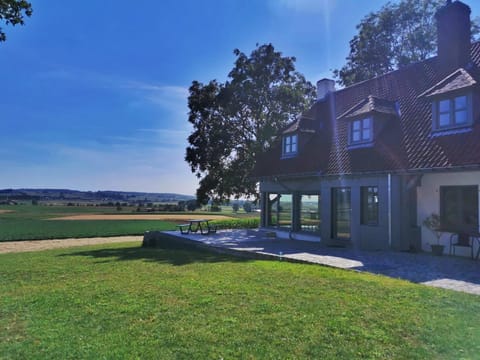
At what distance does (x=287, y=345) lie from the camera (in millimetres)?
4254

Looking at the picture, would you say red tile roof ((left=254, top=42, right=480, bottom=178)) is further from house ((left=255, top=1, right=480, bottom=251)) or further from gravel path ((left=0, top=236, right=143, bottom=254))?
gravel path ((left=0, top=236, right=143, bottom=254))

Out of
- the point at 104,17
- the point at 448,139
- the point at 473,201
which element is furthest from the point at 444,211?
the point at 104,17

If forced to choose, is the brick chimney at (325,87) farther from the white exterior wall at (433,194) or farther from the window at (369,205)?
the white exterior wall at (433,194)

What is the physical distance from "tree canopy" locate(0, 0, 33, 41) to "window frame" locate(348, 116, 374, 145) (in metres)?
11.6

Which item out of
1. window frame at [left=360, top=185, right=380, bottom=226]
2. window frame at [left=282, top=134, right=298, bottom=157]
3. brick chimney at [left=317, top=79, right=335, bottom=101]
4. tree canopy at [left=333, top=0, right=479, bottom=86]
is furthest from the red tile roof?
tree canopy at [left=333, top=0, right=479, bottom=86]

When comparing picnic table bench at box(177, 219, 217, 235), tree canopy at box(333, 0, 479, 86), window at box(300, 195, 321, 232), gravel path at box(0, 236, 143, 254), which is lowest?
gravel path at box(0, 236, 143, 254)

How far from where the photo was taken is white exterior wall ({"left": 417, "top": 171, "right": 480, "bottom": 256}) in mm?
10922

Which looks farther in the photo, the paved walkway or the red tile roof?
the red tile roof

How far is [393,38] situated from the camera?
24906 mm

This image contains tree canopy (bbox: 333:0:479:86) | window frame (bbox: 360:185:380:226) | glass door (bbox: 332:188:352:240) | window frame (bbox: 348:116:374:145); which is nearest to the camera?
window frame (bbox: 360:185:380:226)

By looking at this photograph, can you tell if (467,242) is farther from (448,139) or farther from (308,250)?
(308,250)

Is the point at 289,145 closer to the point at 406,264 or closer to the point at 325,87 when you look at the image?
the point at 325,87

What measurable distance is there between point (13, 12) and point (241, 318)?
22.5 ft

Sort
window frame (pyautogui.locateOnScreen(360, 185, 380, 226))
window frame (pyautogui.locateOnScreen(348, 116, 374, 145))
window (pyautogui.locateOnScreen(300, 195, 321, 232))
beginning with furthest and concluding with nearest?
window (pyautogui.locateOnScreen(300, 195, 321, 232)), window frame (pyautogui.locateOnScreen(348, 116, 374, 145)), window frame (pyautogui.locateOnScreen(360, 185, 380, 226))
